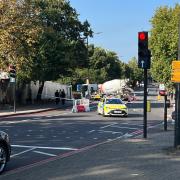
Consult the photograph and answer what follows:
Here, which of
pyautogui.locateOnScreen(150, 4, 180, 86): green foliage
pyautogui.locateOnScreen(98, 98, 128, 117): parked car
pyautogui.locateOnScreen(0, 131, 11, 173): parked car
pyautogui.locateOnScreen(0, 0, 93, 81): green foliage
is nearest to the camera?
pyautogui.locateOnScreen(0, 131, 11, 173): parked car

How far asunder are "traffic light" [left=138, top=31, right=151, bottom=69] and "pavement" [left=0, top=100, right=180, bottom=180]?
12.0 feet

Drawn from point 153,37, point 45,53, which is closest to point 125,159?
point 45,53

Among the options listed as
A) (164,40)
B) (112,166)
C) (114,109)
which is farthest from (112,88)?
(112,166)

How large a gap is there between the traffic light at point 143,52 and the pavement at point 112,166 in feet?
12.0

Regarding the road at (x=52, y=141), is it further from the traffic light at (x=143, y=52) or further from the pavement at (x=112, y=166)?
the traffic light at (x=143, y=52)

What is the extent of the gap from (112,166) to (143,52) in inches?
294

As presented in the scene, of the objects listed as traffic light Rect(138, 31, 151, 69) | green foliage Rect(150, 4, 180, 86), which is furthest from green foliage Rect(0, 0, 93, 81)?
traffic light Rect(138, 31, 151, 69)

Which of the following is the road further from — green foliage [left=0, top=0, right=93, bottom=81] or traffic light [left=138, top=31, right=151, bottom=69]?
green foliage [left=0, top=0, right=93, bottom=81]

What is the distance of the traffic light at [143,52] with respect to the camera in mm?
18317

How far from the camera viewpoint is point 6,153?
12.1 m

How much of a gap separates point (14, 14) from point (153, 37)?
20.5 metres

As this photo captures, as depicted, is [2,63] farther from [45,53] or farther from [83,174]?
[83,174]

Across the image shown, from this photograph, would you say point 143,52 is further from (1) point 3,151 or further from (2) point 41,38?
(2) point 41,38

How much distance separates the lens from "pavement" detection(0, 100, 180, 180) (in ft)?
35.1
